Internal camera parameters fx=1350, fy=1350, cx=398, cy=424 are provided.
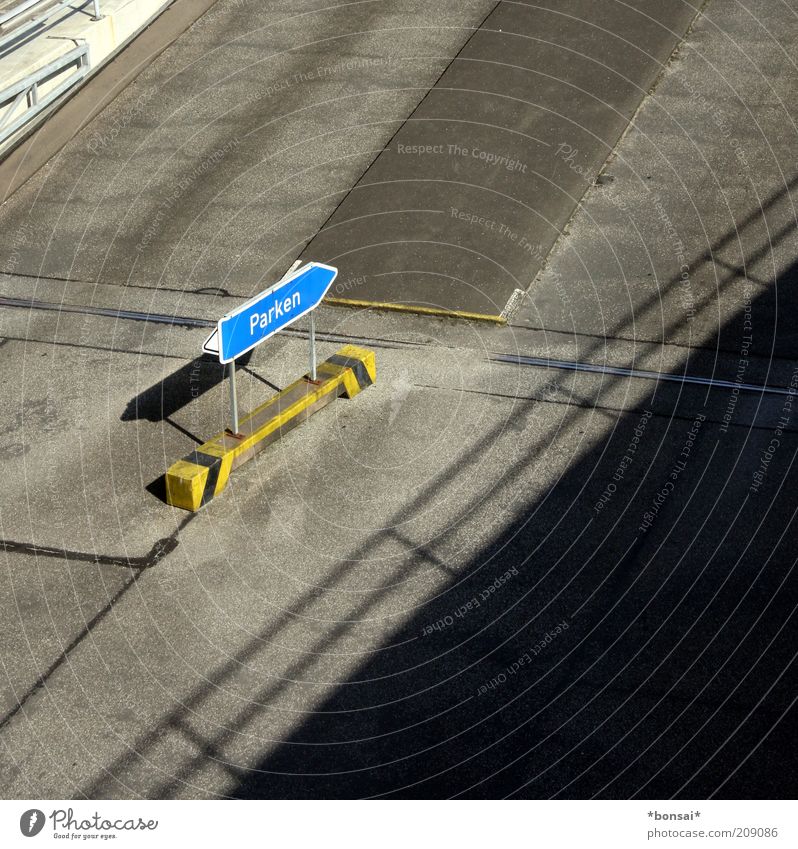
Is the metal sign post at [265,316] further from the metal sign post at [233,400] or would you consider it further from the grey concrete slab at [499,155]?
the grey concrete slab at [499,155]

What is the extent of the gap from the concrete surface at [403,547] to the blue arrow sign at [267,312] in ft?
4.05

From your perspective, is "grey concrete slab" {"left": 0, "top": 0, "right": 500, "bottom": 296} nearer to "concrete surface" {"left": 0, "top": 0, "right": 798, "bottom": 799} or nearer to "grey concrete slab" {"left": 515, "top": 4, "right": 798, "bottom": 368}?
"concrete surface" {"left": 0, "top": 0, "right": 798, "bottom": 799}

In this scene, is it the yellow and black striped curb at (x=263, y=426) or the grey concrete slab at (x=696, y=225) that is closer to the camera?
the yellow and black striped curb at (x=263, y=426)

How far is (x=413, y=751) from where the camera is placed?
1000 cm

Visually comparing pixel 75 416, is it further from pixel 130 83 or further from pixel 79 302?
pixel 130 83

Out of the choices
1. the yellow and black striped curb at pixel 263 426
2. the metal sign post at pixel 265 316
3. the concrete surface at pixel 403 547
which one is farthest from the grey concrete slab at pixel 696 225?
the metal sign post at pixel 265 316

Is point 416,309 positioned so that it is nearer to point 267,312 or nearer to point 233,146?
point 267,312

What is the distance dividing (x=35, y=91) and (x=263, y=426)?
24.0ft

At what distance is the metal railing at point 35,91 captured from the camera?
17250 millimetres

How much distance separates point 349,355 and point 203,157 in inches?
207

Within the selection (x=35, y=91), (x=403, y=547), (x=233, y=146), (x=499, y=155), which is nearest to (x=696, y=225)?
(x=499, y=155)

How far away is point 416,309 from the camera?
600 inches

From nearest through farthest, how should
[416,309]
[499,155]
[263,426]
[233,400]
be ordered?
[233,400] < [263,426] < [416,309] < [499,155]

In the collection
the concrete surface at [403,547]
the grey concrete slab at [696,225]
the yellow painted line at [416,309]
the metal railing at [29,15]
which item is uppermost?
the metal railing at [29,15]
